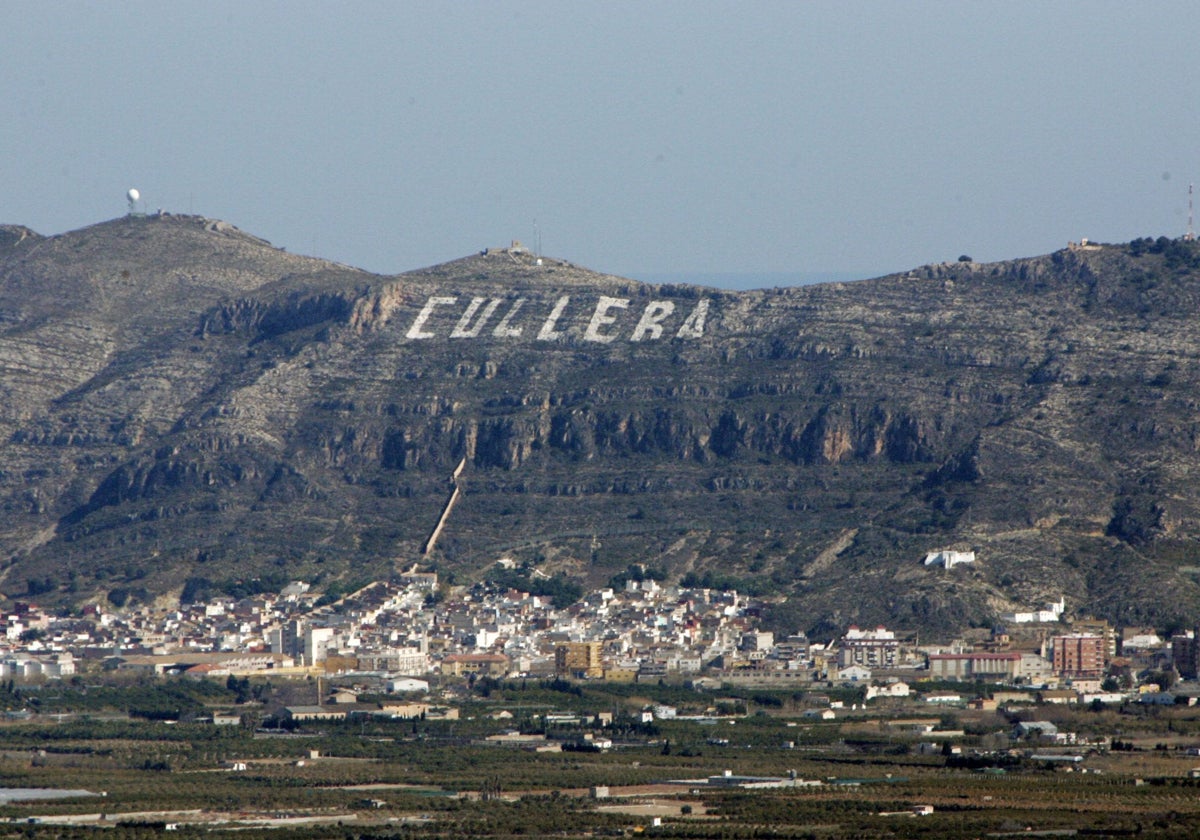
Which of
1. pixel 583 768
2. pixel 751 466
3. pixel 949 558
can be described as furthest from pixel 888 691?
pixel 751 466

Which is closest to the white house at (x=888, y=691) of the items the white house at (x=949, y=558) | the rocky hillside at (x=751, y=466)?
the rocky hillside at (x=751, y=466)

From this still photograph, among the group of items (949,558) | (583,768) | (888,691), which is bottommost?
(583,768)

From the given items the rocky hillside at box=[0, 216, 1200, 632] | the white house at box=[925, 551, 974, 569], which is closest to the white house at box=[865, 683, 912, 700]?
the rocky hillside at box=[0, 216, 1200, 632]

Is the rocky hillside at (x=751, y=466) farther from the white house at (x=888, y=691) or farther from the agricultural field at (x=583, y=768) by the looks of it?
the agricultural field at (x=583, y=768)

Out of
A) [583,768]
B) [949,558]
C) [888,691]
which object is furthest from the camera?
[949,558]

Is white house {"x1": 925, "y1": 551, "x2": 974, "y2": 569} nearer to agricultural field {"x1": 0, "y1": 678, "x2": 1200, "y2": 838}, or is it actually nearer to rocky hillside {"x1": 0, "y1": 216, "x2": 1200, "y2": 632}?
rocky hillside {"x1": 0, "y1": 216, "x2": 1200, "y2": 632}

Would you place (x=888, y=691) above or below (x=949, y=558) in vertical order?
below

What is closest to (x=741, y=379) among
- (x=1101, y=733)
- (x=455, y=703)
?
(x=455, y=703)

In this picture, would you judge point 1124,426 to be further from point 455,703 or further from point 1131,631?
point 455,703

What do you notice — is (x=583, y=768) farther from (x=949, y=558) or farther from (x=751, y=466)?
(x=751, y=466)

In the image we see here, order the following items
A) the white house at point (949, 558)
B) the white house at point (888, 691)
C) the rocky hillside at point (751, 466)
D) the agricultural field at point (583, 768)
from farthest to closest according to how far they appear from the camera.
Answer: the rocky hillside at point (751, 466) < the white house at point (949, 558) < the white house at point (888, 691) < the agricultural field at point (583, 768)
